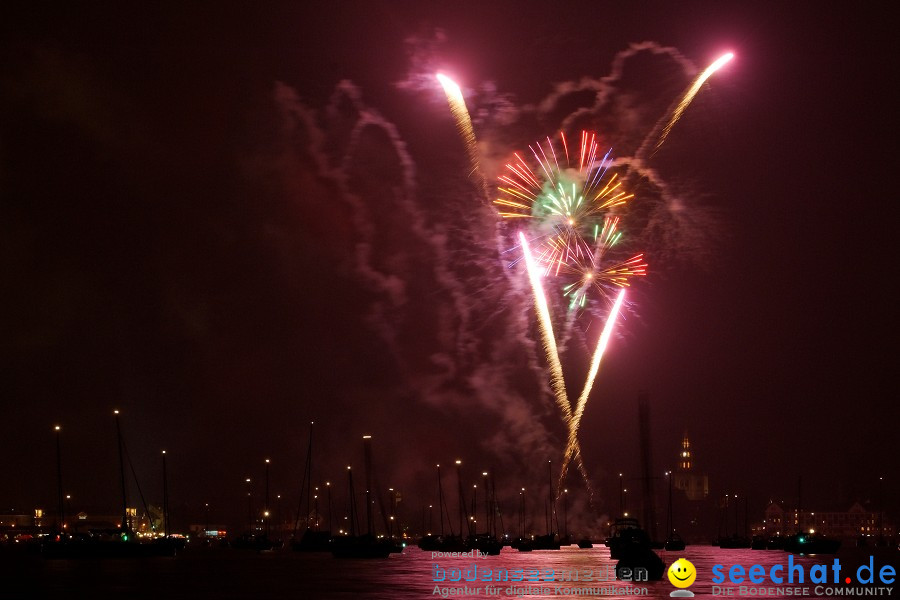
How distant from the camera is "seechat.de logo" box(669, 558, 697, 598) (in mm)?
42312

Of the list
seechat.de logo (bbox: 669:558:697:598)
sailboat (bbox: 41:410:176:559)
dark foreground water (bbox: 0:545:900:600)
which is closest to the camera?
seechat.de logo (bbox: 669:558:697:598)

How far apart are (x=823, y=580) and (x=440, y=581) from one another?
60.3ft

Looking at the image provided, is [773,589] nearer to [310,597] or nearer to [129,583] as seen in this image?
[310,597]

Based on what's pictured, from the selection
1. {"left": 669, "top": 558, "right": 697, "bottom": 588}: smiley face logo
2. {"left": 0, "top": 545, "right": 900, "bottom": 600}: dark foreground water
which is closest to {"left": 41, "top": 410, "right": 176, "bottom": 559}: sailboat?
{"left": 0, "top": 545, "right": 900, "bottom": 600}: dark foreground water

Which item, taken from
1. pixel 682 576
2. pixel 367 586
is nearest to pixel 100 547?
pixel 367 586

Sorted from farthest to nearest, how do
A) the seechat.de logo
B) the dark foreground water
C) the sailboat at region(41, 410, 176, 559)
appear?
1. the sailboat at region(41, 410, 176, 559)
2. the dark foreground water
3. the seechat.de logo

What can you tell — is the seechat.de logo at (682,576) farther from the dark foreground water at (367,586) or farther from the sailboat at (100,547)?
the sailboat at (100,547)

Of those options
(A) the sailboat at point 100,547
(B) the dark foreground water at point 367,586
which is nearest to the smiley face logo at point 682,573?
(B) the dark foreground water at point 367,586

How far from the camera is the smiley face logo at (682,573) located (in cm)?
4238

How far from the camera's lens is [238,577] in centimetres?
6353

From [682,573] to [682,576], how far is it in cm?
28

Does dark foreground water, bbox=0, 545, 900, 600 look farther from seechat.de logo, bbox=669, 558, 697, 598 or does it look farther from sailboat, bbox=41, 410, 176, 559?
sailboat, bbox=41, 410, 176, 559

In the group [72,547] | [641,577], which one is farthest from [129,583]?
[72,547]

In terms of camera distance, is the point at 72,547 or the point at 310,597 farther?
the point at 72,547
